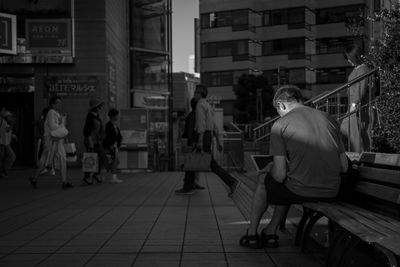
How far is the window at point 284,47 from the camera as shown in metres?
67.3

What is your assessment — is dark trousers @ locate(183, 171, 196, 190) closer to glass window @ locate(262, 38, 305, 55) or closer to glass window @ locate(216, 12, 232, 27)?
glass window @ locate(262, 38, 305, 55)

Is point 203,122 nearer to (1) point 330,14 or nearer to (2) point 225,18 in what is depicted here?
(1) point 330,14

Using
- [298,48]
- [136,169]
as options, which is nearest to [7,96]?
[136,169]

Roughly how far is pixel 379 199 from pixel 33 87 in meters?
16.4

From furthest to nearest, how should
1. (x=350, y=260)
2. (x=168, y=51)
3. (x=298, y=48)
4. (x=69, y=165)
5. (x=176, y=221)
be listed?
(x=298, y=48) → (x=168, y=51) → (x=69, y=165) → (x=176, y=221) → (x=350, y=260)

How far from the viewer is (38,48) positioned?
19.2 metres

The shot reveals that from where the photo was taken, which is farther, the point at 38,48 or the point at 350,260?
the point at 38,48

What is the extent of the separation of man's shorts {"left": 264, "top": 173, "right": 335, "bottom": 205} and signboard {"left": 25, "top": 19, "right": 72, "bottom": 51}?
14.8 metres

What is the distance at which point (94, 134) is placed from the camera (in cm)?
1307

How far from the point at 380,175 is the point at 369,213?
0.30m

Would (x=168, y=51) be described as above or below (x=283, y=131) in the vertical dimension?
above

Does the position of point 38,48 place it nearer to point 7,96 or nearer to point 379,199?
point 7,96

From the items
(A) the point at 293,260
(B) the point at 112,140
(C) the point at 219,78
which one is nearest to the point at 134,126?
(B) the point at 112,140

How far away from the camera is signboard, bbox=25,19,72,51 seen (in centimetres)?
1908
